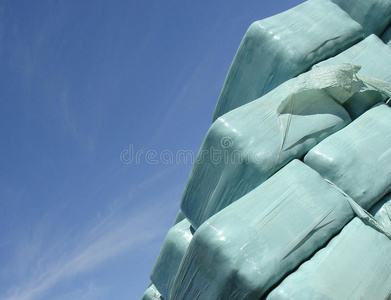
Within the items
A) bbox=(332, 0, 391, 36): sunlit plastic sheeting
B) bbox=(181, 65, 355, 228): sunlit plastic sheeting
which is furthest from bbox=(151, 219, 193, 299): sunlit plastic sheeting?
bbox=(332, 0, 391, 36): sunlit plastic sheeting

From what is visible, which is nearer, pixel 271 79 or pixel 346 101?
pixel 346 101

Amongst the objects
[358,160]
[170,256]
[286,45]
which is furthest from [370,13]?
[170,256]

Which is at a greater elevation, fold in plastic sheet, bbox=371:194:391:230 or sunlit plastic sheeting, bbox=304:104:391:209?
sunlit plastic sheeting, bbox=304:104:391:209

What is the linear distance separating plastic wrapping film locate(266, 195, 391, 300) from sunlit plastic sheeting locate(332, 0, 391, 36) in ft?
4.57

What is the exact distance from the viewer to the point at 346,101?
2.25 m

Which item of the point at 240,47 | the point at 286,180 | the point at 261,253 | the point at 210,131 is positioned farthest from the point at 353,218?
the point at 240,47

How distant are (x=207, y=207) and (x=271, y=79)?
2.74 feet

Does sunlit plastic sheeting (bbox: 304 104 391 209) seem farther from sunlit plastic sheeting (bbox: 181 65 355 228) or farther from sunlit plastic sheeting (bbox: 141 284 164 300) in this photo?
sunlit plastic sheeting (bbox: 141 284 164 300)

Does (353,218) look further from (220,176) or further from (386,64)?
(386,64)

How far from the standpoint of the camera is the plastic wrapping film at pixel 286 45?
2.35 meters

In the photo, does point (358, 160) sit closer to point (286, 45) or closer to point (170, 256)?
point (286, 45)

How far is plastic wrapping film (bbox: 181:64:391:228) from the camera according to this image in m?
1.98

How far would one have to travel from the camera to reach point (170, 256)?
8.23 feet

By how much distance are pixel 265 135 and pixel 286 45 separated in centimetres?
63
